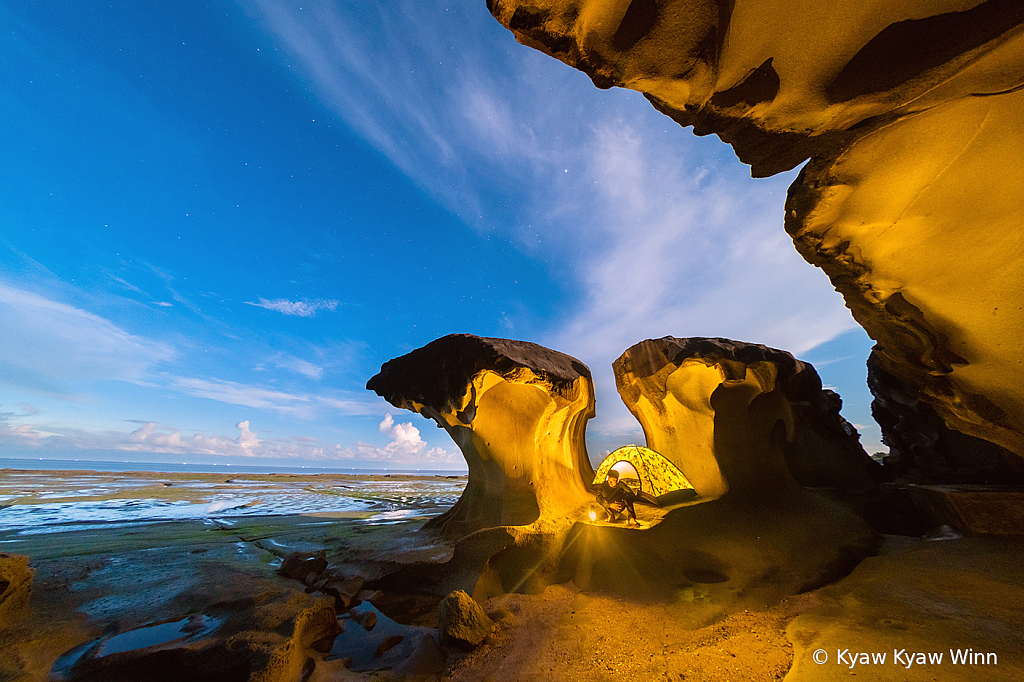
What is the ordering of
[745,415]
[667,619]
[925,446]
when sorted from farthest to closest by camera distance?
[925,446] < [745,415] < [667,619]

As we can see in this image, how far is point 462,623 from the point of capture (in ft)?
11.5

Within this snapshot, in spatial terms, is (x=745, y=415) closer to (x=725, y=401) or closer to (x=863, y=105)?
(x=725, y=401)

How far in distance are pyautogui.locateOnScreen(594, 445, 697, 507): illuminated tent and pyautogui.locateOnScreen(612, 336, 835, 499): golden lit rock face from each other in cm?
43

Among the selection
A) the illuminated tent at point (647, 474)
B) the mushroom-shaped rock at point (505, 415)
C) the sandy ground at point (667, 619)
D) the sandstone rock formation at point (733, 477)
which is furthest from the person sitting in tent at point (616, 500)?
the sandy ground at point (667, 619)

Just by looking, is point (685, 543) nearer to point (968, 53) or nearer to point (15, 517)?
point (968, 53)

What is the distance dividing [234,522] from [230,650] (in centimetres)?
919

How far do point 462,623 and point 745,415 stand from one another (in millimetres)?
6936

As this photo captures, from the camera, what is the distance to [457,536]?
22.7 feet

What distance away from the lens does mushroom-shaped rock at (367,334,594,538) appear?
6.94 metres

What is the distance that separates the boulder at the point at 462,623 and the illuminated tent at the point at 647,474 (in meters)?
5.85

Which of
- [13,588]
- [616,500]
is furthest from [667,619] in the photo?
[13,588]

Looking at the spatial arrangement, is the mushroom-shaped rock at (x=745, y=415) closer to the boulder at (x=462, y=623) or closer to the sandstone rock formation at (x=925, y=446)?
the sandstone rock formation at (x=925, y=446)

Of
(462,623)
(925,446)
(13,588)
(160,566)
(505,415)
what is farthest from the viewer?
(925,446)

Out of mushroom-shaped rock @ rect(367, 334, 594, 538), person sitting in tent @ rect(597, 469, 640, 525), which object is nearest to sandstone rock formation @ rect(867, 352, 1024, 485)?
person sitting in tent @ rect(597, 469, 640, 525)
